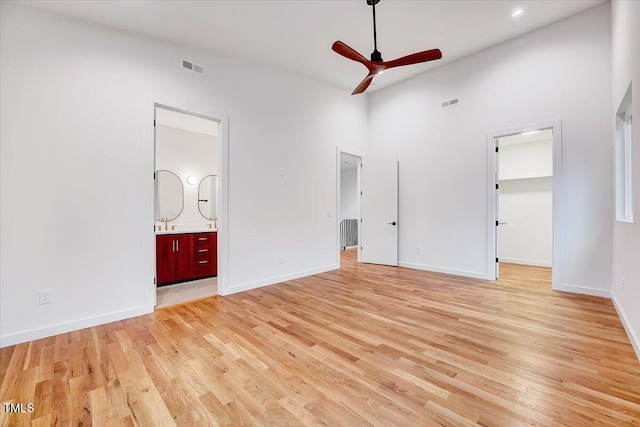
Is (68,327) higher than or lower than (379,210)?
lower

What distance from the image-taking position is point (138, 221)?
10.5 ft

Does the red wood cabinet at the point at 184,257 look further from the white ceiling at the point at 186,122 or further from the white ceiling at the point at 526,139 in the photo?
the white ceiling at the point at 526,139

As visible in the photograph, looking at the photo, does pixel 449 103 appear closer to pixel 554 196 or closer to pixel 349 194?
pixel 554 196

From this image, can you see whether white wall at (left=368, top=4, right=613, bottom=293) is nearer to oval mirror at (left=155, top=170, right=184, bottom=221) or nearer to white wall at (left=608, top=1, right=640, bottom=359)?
white wall at (left=608, top=1, right=640, bottom=359)

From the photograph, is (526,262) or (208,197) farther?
(208,197)

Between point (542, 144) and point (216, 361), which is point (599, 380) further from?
point (542, 144)

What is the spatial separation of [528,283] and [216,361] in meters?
4.51

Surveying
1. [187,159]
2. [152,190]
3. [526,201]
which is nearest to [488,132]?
[526,201]

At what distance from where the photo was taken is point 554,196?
3.84 m

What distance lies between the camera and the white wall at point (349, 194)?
10.2 meters

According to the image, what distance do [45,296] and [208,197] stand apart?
3527 mm

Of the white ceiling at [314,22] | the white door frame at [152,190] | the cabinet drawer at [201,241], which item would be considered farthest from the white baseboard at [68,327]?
the white ceiling at [314,22]

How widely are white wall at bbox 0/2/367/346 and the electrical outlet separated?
52 millimetres

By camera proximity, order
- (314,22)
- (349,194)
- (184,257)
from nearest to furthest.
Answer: (314,22) → (184,257) → (349,194)
